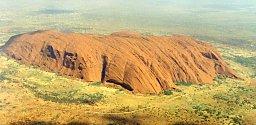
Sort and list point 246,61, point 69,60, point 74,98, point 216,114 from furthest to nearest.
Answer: point 246,61
point 69,60
point 74,98
point 216,114

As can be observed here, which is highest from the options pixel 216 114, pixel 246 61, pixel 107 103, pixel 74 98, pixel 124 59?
pixel 124 59

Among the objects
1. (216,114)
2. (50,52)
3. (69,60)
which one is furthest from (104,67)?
(216,114)

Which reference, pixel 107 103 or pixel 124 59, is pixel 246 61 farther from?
pixel 107 103

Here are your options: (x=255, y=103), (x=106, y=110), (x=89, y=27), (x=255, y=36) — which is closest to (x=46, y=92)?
(x=106, y=110)

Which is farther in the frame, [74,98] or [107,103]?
[74,98]

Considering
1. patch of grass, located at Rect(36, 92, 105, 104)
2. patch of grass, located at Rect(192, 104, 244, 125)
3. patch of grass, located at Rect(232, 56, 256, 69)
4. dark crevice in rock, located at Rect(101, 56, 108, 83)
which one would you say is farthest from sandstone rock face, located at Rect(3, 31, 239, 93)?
patch of grass, located at Rect(232, 56, 256, 69)

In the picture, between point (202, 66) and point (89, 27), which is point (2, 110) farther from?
point (89, 27)
